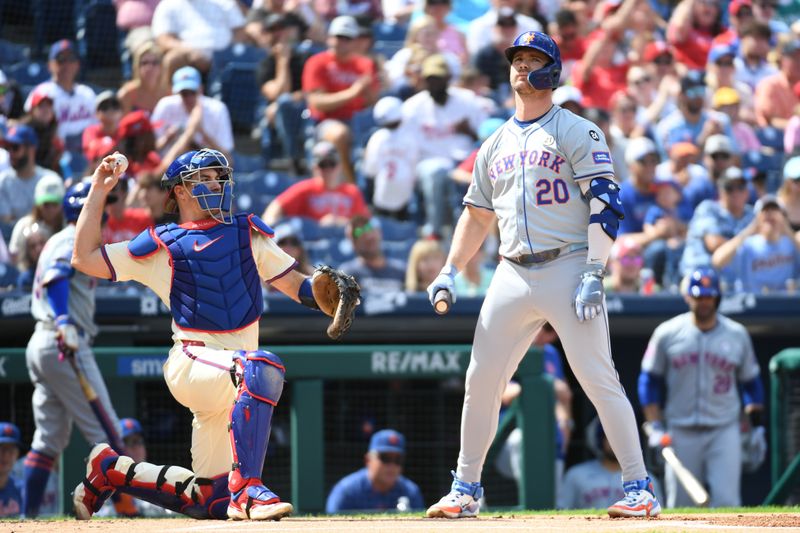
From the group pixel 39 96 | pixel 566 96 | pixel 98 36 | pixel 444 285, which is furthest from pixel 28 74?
pixel 444 285

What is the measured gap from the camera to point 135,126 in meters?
10.0

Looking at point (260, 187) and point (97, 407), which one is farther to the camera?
point (260, 187)

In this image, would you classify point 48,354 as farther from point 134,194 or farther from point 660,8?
point 660,8

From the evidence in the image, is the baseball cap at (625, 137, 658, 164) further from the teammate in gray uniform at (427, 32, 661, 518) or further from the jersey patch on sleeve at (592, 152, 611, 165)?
the jersey patch on sleeve at (592, 152, 611, 165)

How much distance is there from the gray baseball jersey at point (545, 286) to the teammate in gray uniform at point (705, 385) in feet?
10.6

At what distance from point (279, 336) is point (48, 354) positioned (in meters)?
1.53

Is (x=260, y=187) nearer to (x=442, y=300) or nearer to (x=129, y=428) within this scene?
(x=129, y=428)

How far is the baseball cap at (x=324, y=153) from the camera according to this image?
10.3m

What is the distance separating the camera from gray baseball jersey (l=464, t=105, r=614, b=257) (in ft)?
18.7

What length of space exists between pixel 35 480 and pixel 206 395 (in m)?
2.68

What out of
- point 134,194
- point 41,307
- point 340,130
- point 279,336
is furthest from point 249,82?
point 41,307

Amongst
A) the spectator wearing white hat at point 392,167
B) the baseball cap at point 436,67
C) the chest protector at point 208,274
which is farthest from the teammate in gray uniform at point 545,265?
the baseball cap at point 436,67

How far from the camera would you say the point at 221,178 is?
5801mm

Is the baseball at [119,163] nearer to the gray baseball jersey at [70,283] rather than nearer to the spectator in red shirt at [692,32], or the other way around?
the gray baseball jersey at [70,283]
